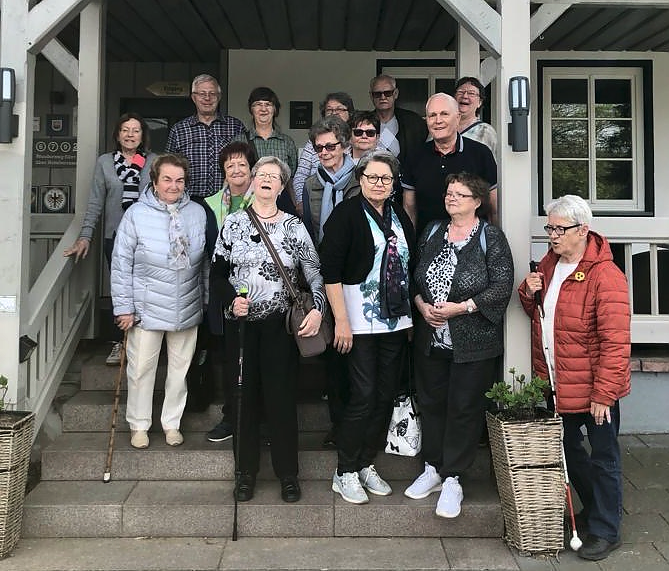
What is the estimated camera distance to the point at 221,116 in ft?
13.8

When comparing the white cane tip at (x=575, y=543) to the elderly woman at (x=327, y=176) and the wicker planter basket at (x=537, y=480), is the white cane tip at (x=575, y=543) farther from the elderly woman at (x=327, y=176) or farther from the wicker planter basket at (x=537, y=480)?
the elderly woman at (x=327, y=176)

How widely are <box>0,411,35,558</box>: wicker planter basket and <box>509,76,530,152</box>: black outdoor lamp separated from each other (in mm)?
2944

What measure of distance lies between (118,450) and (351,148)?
2.21 metres

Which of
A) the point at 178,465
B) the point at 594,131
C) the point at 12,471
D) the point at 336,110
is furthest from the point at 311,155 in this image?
the point at 594,131

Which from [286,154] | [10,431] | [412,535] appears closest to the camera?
[10,431]

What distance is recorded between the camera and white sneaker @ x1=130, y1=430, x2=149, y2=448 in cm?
360

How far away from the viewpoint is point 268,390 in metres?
3.25

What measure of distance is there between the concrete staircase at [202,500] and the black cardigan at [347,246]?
1082 mm

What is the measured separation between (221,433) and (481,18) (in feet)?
9.21

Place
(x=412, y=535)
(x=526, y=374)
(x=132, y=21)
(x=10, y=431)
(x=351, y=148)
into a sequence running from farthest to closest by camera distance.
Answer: (x=132, y=21) → (x=351, y=148) → (x=526, y=374) → (x=412, y=535) → (x=10, y=431)

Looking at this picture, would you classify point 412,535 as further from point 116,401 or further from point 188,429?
point 116,401

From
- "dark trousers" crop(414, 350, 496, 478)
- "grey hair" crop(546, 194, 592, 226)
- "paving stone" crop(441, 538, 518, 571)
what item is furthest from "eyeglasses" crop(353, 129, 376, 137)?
"paving stone" crop(441, 538, 518, 571)

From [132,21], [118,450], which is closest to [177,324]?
[118,450]

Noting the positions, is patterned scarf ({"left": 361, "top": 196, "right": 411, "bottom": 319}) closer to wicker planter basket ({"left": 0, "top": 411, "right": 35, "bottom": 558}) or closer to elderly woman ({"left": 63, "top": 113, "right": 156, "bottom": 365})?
elderly woman ({"left": 63, "top": 113, "right": 156, "bottom": 365})
